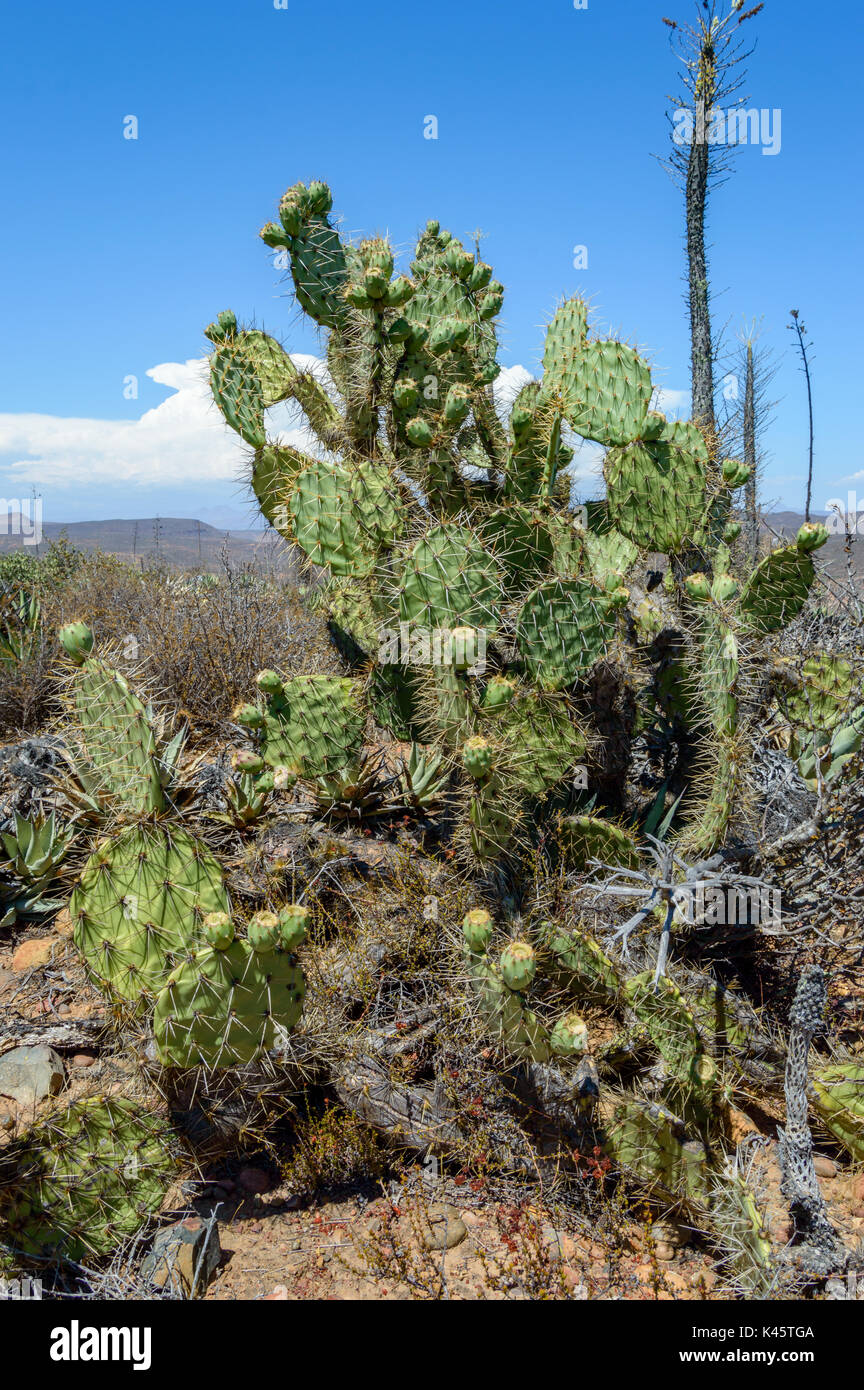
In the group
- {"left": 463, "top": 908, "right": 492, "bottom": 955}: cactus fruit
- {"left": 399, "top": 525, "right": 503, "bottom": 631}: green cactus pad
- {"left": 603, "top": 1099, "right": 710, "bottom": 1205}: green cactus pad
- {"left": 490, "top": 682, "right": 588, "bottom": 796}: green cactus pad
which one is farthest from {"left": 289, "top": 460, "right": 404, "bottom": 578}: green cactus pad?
{"left": 603, "top": 1099, "right": 710, "bottom": 1205}: green cactus pad

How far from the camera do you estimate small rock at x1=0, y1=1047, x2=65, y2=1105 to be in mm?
3016

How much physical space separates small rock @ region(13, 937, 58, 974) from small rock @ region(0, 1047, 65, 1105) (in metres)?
0.53

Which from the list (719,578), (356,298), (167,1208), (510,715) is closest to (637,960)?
(510,715)

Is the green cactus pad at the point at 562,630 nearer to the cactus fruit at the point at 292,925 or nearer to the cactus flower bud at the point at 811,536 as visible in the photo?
the cactus flower bud at the point at 811,536

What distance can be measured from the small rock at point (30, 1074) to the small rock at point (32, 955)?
534mm

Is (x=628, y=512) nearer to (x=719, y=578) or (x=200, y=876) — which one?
(x=719, y=578)

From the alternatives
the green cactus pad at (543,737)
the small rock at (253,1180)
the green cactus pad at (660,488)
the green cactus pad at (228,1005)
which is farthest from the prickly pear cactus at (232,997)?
the green cactus pad at (660,488)

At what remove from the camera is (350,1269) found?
2385 millimetres

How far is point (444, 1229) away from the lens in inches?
104

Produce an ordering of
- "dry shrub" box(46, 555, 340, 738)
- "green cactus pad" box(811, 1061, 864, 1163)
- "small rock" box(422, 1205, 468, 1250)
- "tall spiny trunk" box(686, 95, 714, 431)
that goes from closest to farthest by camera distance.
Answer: "small rock" box(422, 1205, 468, 1250), "green cactus pad" box(811, 1061, 864, 1163), "dry shrub" box(46, 555, 340, 738), "tall spiny trunk" box(686, 95, 714, 431)

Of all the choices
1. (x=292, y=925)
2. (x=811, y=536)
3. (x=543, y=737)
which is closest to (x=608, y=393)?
(x=811, y=536)

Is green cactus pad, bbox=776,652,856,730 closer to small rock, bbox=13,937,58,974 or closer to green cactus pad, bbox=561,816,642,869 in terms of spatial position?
green cactus pad, bbox=561,816,642,869

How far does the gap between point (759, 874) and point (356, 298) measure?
115 inches

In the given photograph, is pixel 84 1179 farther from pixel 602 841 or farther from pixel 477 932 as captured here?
pixel 602 841
